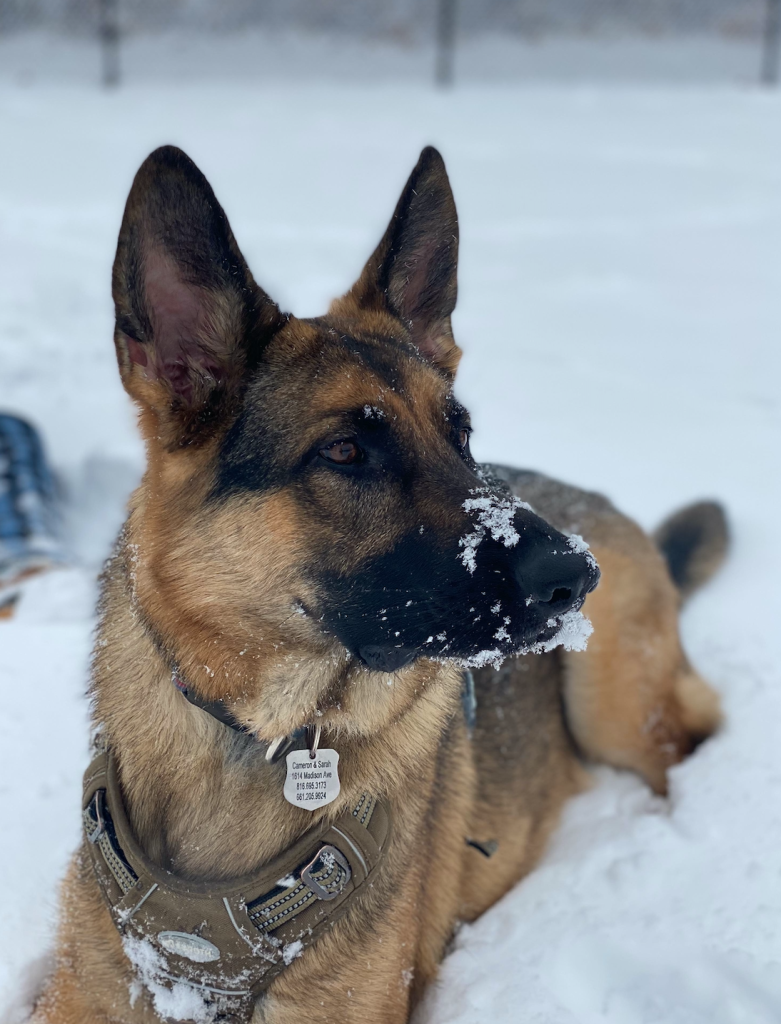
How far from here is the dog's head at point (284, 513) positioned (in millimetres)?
2225

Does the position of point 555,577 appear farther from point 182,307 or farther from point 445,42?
point 445,42

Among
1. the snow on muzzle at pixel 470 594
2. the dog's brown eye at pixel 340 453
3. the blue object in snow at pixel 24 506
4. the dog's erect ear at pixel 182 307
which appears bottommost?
the blue object in snow at pixel 24 506

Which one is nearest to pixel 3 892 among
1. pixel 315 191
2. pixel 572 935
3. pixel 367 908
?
pixel 367 908

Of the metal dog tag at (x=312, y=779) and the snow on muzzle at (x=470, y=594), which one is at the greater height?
the snow on muzzle at (x=470, y=594)

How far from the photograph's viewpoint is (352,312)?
2943 millimetres

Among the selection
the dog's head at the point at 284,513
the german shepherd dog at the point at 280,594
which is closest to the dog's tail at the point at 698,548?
the german shepherd dog at the point at 280,594

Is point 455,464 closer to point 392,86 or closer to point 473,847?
point 473,847

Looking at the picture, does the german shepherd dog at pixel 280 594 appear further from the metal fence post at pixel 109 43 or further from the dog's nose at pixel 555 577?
the metal fence post at pixel 109 43

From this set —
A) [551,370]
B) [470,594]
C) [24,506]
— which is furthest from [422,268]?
[551,370]

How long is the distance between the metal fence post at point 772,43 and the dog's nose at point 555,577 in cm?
1518

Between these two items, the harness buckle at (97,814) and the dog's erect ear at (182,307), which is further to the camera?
the harness buckle at (97,814)

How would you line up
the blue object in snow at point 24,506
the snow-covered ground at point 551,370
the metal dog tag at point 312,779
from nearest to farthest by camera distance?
1. the metal dog tag at point 312,779
2. the snow-covered ground at point 551,370
3. the blue object in snow at point 24,506

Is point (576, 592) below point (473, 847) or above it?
above

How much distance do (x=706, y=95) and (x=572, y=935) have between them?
1398 centimetres
